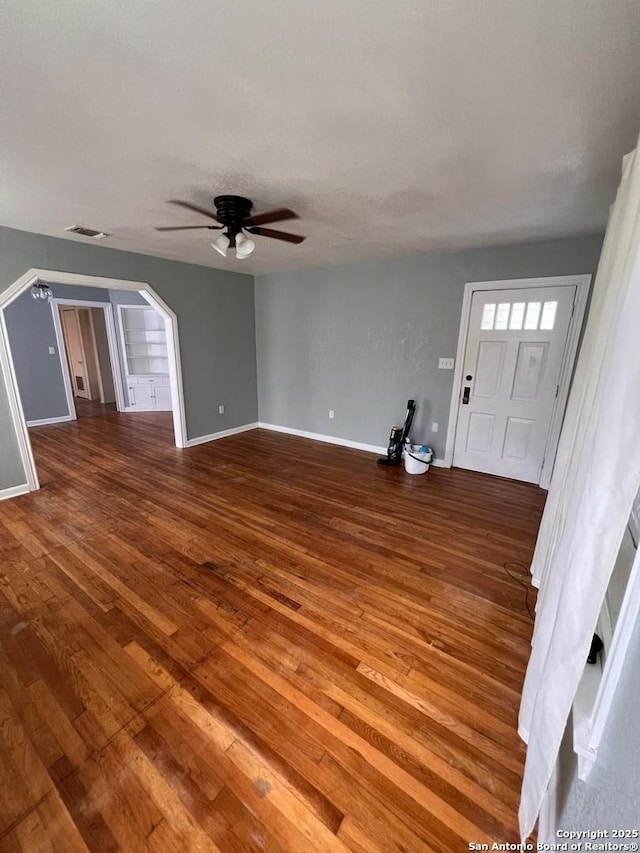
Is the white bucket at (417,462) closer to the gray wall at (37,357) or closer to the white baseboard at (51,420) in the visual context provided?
the gray wall at (37,357)

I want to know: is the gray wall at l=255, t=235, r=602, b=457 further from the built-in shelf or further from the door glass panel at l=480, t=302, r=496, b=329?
the built-in shelf

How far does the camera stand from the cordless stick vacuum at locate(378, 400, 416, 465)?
405cm

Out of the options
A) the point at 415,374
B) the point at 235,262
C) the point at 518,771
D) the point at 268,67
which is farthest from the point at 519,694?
the point at 235,262

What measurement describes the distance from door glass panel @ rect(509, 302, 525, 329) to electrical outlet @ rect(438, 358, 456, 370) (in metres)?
0.66

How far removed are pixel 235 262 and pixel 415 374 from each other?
269cm

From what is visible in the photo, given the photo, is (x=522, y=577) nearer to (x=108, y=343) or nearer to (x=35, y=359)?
(x=35, y=359)

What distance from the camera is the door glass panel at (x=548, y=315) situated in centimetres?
323

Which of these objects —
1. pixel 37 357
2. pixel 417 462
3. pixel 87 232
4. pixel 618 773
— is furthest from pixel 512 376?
pixel 37 357

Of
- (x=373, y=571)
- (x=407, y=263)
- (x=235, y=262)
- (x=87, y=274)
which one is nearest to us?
(x=373, y=571)

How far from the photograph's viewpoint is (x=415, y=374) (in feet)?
13.5

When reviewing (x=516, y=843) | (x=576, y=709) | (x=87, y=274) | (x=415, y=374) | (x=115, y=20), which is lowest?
(x=516, y=843)

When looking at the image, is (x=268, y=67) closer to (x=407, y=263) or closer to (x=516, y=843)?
(x=516, y=843)

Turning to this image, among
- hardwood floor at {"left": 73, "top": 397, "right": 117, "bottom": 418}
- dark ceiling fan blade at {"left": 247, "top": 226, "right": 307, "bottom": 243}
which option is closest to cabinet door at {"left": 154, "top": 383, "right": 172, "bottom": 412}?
hardwood floor at {"left": 73, "top": 397, "right": 117, "bottom": 418}

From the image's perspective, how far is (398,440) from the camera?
4.12 metres
